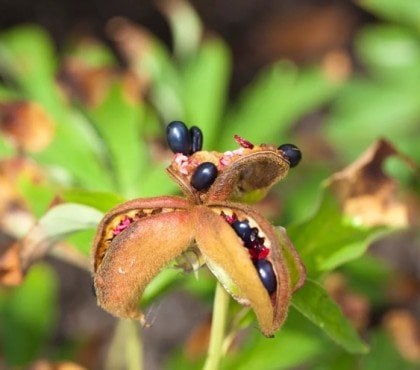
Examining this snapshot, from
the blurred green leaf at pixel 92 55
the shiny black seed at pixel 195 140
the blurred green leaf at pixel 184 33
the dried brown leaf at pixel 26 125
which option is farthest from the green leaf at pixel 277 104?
the shiny black seed at pixel 195 140

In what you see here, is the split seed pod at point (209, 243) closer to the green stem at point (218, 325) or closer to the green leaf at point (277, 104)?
the green stem at point (218, 325)

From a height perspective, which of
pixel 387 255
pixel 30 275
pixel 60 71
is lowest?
pixel 387 255

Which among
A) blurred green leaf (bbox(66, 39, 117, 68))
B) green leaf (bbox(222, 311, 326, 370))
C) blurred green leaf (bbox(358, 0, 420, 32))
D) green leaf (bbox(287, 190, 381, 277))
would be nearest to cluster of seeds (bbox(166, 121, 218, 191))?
green leaf (bbox(287, 190, 381, 277))

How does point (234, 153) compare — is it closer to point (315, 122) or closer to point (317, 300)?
point (317, 300)

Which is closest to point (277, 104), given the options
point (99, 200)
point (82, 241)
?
point (82, 241)

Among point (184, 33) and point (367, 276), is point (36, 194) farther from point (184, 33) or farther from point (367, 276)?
point (184, 33)

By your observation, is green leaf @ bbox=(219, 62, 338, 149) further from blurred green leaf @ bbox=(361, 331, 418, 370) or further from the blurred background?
blurred green leaf @ bbox=(361, 331, 418, 370)

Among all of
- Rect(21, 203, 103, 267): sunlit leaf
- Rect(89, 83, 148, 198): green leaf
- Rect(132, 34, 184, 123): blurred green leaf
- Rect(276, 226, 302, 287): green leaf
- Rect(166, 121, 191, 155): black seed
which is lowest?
Rect(132, 34, 184, 123): blurred green leaf

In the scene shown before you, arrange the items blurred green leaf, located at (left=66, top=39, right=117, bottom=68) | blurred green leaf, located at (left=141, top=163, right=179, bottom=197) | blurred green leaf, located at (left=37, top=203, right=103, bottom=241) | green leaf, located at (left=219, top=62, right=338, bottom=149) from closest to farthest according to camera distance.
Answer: blurred green leaf, located at (left=37, top=203, right=103, bottom=241) → blurred green leaf, located at (left=141, top=163, right=179, bottom=197) → green leaf, located at (left=219, top=62, right=338, bottom=149) → blurred green leaf, located at (left=66, top=39, right=117, bottom=68)

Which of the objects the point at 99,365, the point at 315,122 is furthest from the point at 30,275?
the point at 315,122
